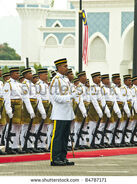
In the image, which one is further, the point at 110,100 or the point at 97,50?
the point at 97,50

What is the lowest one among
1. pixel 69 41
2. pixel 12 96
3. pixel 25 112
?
pixel 25 112

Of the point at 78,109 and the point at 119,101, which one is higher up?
the point at 119,101

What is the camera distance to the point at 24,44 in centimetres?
7112

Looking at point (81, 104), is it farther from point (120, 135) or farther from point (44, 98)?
point (120, 135)

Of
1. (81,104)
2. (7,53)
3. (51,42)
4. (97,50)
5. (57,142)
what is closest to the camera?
(57,142)

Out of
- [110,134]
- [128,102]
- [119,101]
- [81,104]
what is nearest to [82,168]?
[81,104]

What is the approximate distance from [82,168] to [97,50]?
4202 cm

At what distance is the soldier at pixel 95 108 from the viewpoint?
1520 cm

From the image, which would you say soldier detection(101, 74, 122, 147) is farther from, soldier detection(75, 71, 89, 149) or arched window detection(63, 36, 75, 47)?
arched window detection(63, 36, 75, 47)

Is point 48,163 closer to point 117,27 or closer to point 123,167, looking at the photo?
point 123,167

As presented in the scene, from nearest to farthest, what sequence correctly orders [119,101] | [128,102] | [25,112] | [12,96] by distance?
[12,96], [25,112], [119,101], [128,102]

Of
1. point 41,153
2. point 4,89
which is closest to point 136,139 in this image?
point 41,153

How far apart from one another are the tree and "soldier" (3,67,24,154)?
4141 inches

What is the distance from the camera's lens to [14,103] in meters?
13.4
